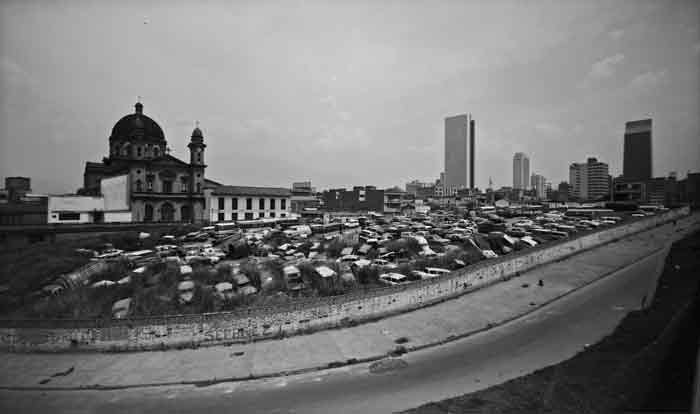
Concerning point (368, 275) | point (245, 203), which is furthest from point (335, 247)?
point (245, 203)

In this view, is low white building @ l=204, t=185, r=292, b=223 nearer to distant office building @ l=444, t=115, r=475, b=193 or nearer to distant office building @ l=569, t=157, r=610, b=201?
distant office building @ l=569, t=157, r=610, b=201

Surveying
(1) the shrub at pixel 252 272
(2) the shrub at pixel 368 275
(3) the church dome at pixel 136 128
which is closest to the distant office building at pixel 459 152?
(3) the church dome at pixel 136 128

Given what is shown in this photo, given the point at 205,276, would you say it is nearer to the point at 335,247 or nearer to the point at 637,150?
the point at 335,247

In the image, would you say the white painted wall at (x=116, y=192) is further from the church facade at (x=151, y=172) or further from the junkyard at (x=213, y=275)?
the junkyard at (x=213, y=275)

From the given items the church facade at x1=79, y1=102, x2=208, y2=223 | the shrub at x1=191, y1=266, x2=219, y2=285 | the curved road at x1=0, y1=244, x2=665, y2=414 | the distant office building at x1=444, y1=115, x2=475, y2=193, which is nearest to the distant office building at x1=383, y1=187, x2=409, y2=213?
the church facade at x1=79, y1=102, x2=208, y2=223

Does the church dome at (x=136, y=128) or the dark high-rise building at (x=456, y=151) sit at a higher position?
the dark high-rise building at (x=456, y=151)

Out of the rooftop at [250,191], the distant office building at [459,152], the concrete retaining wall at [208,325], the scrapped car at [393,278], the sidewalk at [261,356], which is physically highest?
the distant office building at [459,152]

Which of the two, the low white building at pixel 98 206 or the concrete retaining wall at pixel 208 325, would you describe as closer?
the concrete retaining wall at pixel 208 325

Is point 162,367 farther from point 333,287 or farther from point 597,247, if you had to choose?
point 597,247
